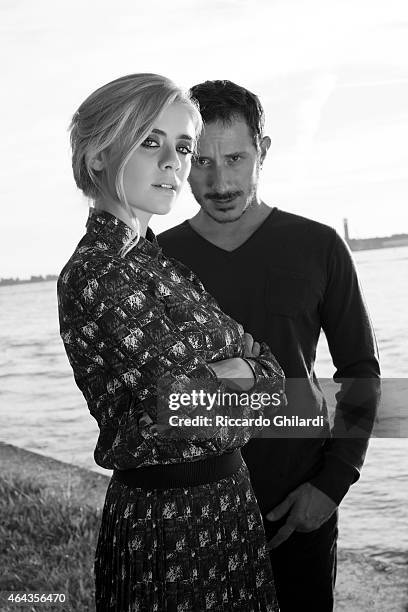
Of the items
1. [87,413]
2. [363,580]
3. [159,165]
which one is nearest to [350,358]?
[159,165]

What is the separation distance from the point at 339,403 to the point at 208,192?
671mm

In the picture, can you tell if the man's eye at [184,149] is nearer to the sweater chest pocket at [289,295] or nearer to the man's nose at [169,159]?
the man's nose at [169,159]

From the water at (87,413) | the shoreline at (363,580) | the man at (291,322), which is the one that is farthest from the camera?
the water at (87,413)

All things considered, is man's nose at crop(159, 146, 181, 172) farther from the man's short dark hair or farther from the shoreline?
the shoreline

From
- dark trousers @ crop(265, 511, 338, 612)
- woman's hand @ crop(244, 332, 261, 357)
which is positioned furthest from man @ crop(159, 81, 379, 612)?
woman's hand @ crop(244, 332, 261, 357)

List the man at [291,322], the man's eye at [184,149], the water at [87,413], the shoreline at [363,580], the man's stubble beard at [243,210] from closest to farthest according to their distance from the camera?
the man's eye at [184,149] → the man at [291,322] → the man's stubble beard at [243,210] → the shoreline at [363,580] → the water at [87,413]

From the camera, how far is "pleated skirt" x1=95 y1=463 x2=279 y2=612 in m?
1.73

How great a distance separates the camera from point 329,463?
217 centimetres

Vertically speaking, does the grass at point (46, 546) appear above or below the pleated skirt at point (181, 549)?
below

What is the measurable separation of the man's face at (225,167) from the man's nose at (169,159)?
0.45 m

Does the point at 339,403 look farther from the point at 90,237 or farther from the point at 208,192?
the point at 90,237

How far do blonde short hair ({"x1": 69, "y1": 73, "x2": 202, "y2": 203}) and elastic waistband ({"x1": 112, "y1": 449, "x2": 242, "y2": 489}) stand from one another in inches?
22.1

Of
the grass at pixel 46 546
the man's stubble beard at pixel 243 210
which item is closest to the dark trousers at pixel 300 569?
the man's stubble beard at pixel 243 210

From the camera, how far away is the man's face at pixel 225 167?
225 cm
